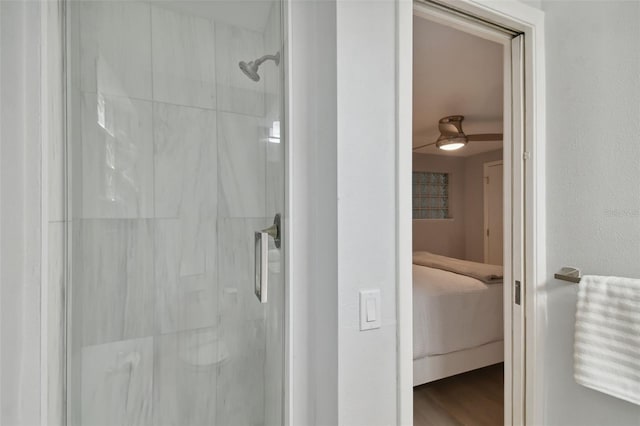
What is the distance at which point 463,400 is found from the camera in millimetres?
2369

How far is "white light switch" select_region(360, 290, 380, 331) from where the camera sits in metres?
0.93

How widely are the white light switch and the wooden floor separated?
160cm

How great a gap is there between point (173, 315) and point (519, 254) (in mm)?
1330

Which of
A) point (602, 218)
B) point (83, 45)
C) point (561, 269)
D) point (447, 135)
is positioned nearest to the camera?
point (83, 45)

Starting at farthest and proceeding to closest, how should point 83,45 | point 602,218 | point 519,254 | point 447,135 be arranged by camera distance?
point 447,135
point 519,254
point 602,218
point 83,45

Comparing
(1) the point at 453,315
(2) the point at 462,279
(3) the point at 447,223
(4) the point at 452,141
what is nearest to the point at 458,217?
(3) the point at 447,223

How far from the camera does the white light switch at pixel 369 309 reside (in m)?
0.93

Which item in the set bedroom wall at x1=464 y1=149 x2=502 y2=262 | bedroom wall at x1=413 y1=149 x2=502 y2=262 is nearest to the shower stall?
bedroom wall at x1=413 y1=149 x2=502 y2=262

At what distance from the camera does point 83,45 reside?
2.91 feet

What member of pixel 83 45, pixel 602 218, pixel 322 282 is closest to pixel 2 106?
pixel 83 45

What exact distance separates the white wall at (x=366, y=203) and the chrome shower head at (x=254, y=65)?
221 millimetres

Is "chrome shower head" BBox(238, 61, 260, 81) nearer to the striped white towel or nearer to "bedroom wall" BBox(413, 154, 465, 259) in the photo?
the striped white towel

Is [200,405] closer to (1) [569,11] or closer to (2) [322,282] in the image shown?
(2) [322,282]

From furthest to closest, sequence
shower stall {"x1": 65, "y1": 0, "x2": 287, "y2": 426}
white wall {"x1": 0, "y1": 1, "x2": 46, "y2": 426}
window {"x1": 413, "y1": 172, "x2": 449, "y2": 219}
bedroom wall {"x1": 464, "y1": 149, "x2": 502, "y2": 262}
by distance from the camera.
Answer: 1. window {"x1": 413, "y1": 172, "x2": 449, "y2": 219}
2. bedroom wall {"x1": 464, "y1": 149, "x2": 502, "y2": 262}
3. shower stall {"x1": 65, "y1": 0, "x2": 287, "y2": 426}
4. white wall {"x1": 0, "y1": 1, "x2": 46, "y2": 426}
